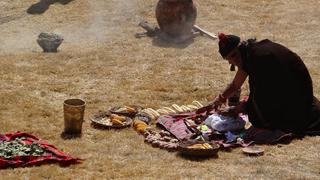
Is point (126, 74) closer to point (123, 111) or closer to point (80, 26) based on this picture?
point (123, 111)

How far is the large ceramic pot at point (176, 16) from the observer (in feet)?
42.5

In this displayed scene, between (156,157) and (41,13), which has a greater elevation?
(156,157)

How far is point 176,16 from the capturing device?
13.0 m

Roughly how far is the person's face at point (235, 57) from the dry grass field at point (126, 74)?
1131 mm

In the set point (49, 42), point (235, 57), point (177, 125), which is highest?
point (235, 57)

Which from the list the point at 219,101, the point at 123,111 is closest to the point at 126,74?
the point at 123,111

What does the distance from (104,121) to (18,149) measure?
1.61m

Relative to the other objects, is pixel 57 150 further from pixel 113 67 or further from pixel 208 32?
pixel 208 32

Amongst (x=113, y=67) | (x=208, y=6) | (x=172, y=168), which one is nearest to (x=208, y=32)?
(x=208, y=6)

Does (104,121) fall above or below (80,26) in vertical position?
above

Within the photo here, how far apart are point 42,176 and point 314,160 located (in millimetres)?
3081

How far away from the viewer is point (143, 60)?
37.5 ft

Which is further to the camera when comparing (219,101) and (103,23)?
(103,23)

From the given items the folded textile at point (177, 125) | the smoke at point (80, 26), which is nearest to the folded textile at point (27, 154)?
the folded textile at point (177, 125)
